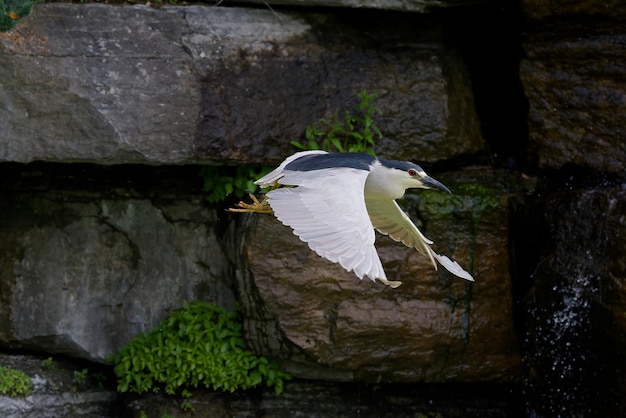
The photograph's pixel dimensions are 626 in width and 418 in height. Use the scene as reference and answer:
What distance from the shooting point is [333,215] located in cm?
334

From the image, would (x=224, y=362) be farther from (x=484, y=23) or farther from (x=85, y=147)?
(x=484, y=23)

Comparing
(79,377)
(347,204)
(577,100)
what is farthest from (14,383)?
(577,100)

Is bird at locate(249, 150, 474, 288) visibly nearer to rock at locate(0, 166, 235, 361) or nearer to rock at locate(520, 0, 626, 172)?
rock at locate(520, 0, 626, 172)

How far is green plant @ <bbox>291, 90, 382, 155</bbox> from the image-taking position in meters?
4.96

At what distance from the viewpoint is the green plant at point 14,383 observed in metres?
4.89

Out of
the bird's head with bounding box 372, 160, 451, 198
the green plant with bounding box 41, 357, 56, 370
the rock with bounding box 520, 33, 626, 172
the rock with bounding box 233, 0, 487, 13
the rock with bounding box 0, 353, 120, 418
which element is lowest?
the rock with bounding box 0, 353, 120, 418

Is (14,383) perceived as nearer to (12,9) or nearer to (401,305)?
(12,9)

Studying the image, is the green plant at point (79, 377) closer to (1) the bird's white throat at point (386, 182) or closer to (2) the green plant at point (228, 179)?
(2) the green plant at point (228, 179)

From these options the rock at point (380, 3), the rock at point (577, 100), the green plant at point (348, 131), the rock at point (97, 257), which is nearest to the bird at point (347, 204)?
the green plant at point (348, 131)

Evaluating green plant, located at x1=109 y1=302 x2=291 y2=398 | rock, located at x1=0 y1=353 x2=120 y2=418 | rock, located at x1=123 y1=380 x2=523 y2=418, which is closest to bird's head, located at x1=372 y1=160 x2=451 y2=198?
green plant, located at x1=109 y1=302 x2=291 y2=398

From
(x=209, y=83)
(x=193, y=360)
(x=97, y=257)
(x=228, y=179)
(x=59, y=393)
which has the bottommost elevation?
(x=59, y=393)

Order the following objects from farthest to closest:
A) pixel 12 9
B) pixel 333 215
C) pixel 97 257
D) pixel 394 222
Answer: pixel 97 257
pixel 12 9
pixel 394 222
pixel 333 215

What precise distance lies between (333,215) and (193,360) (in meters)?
2.04

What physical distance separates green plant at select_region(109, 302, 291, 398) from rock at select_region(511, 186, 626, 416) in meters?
1.34
